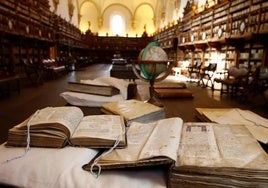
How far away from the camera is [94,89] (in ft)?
5.88

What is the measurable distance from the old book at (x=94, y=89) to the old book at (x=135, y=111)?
0.39 metres

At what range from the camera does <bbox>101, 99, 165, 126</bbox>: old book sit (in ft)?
3.72

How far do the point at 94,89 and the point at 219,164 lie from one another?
1.30 meters

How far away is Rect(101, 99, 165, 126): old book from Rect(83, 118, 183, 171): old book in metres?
0.23

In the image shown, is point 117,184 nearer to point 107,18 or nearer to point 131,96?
point 131,96

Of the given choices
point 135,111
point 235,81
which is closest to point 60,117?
point 135,111

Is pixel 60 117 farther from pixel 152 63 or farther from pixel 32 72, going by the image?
pixel 32 72

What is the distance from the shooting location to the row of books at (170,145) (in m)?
0.61

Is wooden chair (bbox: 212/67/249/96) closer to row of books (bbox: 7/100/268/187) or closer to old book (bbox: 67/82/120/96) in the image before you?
old book (bbox: 67/82/120/96)

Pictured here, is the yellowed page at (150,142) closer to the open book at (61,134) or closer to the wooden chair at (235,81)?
the open book at (61,134)

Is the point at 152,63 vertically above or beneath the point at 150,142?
above

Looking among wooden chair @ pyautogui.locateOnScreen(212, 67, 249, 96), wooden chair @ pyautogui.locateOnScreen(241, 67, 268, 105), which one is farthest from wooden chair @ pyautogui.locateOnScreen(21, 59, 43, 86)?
wooden chair @ pyautogui.locateOnScreen(241, 67, 268, 105)

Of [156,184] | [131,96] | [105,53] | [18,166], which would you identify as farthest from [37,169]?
[105,53]

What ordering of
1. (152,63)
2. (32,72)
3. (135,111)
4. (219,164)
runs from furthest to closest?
1. (32,72)
2. (152,63)
3. (135,111)
4. (219,164)
